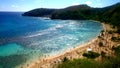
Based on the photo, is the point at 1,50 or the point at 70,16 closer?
the point at 1,50

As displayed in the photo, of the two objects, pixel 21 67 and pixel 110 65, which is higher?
pixel 110 65

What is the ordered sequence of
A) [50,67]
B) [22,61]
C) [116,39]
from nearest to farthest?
[50,67] < [22,61] < [116,39]

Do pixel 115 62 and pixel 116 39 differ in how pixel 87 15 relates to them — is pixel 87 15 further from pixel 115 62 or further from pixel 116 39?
pixel 115 62

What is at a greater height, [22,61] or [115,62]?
[115,62]

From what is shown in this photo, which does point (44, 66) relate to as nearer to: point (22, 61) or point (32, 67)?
point (32, 67)

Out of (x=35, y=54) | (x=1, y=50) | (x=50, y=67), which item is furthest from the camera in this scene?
(x=1, y=50)

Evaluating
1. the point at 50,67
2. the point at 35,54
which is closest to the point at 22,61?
the point at 35,54

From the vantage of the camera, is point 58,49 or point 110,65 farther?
point 58,49

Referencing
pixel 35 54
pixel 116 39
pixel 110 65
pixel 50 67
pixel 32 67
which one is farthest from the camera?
pixel 116 39

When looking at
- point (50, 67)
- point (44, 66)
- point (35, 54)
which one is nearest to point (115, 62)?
point (50, 67)
